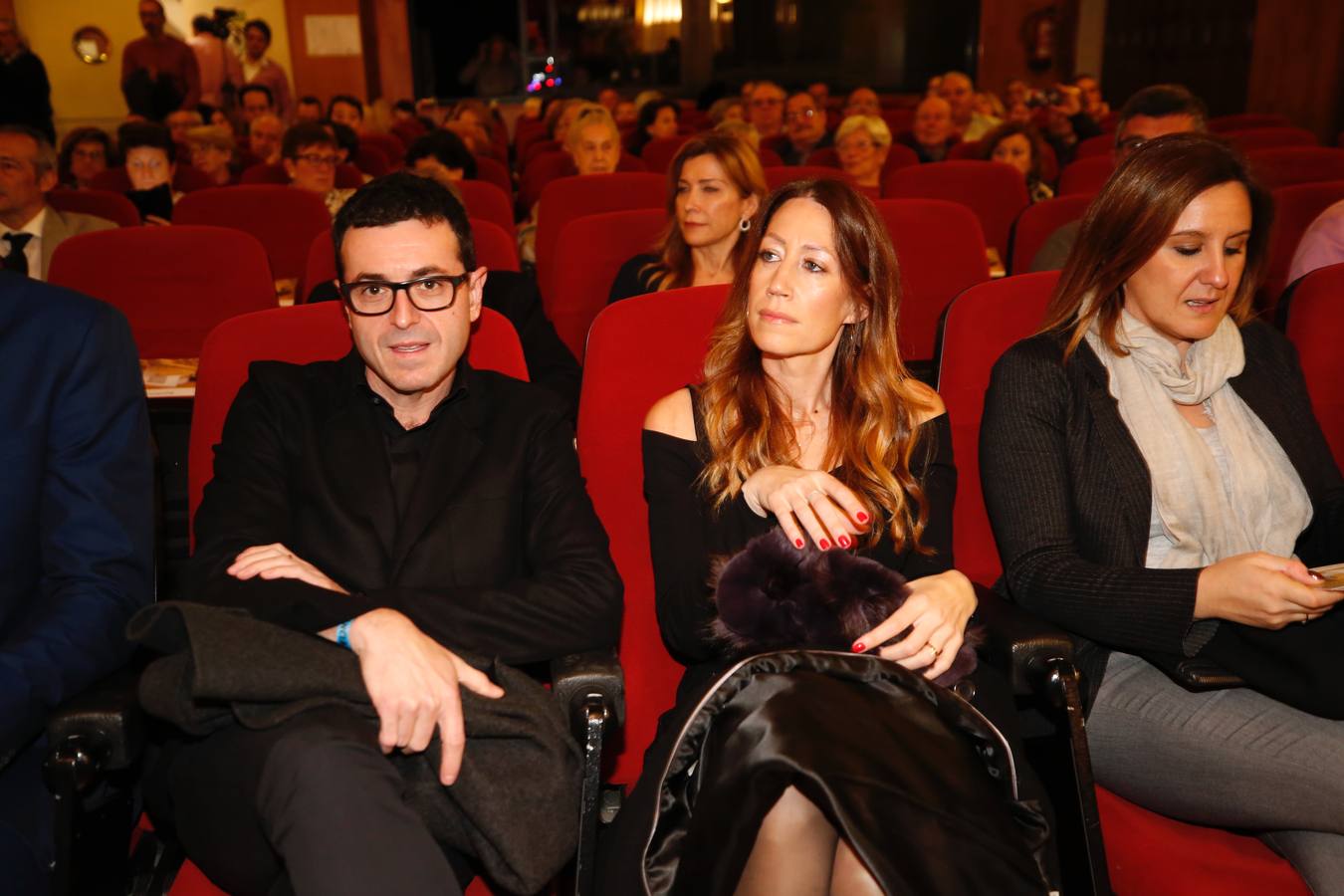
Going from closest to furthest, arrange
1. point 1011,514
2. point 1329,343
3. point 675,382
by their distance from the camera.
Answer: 1. point 1011,514
2. point 675,382
3. point 1329,343

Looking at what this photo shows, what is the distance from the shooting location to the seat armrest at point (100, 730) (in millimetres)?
1255

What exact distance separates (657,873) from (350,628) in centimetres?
48

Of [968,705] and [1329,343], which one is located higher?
[1329,343]

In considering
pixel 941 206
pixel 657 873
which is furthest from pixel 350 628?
pixel 941 206

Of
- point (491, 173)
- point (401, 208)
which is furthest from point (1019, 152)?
point (401, 208)

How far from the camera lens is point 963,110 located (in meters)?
8.38

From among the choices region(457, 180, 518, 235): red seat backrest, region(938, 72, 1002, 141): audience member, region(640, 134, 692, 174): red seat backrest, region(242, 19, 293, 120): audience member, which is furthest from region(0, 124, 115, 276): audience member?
region(242, 19, 293, 120): audience member

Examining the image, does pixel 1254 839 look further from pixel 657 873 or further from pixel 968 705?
pixel 657 873

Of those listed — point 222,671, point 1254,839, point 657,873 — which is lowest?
point 1254,839

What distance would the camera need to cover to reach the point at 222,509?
5.32 feet

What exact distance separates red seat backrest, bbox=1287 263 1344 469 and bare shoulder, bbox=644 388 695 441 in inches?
46.2

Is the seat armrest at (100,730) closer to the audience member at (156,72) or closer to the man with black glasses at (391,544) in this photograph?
the man with black glasses at (391,544)

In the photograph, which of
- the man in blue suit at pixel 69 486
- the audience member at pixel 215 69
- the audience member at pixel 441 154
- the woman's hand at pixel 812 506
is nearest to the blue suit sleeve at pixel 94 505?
the man in blue suit at pixel 69 486

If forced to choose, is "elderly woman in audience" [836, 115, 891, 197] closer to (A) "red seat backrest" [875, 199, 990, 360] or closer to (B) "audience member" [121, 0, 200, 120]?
(A) "red seat backrest" [875, 199, 990, 360]
